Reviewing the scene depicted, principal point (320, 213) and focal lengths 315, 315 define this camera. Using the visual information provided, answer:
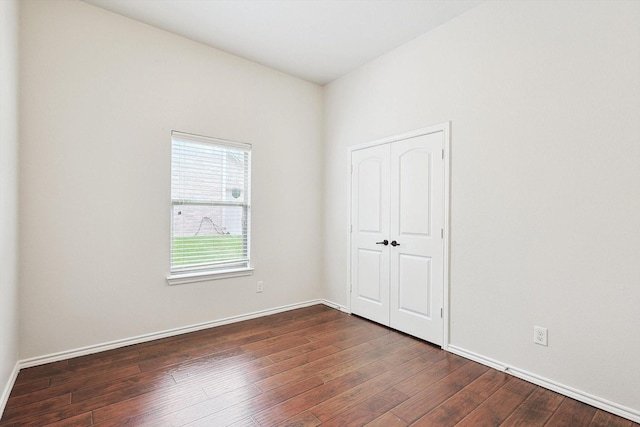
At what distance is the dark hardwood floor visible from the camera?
77.2 inches

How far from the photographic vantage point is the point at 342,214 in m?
4.21

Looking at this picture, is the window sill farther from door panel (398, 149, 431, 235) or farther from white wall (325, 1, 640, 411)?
white wall (325, 1, 640, 411)

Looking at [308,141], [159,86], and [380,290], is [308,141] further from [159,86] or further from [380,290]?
[380,290]

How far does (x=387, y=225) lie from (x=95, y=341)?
10.1 feet

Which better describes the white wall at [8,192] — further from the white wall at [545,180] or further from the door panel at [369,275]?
the white wall at [545,180]

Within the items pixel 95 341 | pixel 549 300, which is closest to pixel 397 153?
pixel 549 300

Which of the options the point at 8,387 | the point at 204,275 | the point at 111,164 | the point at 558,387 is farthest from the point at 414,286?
the point at 8,387

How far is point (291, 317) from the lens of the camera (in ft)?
12.7

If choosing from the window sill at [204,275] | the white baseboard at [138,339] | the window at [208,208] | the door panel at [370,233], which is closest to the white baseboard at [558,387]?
the door panel at [370,233]

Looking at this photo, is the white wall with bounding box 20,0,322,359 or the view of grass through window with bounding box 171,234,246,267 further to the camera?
the view of grass through window with bounding box 171,234,246,267

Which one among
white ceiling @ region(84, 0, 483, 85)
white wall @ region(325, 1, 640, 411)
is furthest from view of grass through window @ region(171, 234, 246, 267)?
white wall @ region(325, 1, 640, 411)

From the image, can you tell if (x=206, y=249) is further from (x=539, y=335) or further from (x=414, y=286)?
(x=539, y=335)

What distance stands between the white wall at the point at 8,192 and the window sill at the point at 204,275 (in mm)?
1184

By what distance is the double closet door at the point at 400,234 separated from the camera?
122 inches
